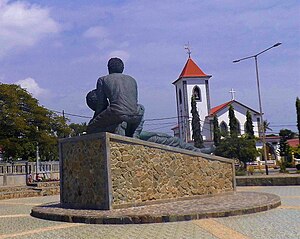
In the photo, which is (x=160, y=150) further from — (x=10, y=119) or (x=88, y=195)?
(x=10, y=119)

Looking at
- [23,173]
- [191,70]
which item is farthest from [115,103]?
[191,70]

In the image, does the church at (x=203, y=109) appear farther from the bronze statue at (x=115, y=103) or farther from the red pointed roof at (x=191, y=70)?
the bronze statue at (x=115, y=103)

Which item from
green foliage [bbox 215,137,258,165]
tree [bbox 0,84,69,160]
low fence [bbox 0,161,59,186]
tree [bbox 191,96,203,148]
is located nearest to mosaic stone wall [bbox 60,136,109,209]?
low fence [bbox 0,161,59,186]

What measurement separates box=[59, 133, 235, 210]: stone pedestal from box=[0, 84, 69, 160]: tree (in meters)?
19.7

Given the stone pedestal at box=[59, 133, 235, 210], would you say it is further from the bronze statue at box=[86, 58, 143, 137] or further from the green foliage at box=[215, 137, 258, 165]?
the green foliage at box=[215, 137, 258, 165]

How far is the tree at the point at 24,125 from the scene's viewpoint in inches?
1164

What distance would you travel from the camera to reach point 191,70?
68.0 m

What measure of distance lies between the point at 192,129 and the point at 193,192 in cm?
5096

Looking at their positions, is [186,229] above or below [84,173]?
below

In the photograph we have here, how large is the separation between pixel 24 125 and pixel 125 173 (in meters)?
21.5

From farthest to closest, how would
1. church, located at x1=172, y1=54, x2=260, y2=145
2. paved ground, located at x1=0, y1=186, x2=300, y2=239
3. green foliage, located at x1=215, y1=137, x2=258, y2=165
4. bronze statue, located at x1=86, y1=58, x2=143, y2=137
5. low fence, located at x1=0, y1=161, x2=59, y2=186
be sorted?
church, located at x1=172, y1=54, x2=260, y2=145
green foliage, located at x1=215, y1=137, x2=258, y2=165
low fence, located at x1=0, y1=161, x2=59, y2=186
bronze statue, located at x1=86, y1=58, x2=143, y2=137
paved ground, located at x1=0, y1=186, x2=300, y2=239

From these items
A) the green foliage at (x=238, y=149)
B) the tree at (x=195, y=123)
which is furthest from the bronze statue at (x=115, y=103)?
the tree at (x=195, y=123)

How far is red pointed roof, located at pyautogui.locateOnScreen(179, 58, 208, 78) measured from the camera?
6626 cm

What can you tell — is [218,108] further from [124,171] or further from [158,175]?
[124,171]
